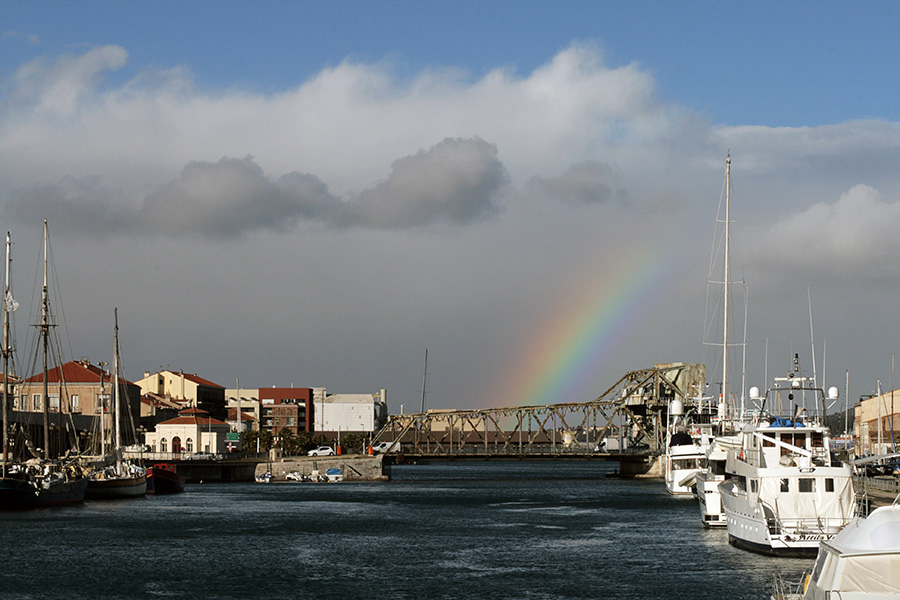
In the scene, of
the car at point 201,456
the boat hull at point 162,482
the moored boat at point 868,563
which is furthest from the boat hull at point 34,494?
the moored boat at point 868,563

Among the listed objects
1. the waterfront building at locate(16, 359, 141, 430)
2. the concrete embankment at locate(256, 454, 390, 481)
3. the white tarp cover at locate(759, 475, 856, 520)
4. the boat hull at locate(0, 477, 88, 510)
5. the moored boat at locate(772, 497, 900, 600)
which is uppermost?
the waterfront building at locate(16, 359, 141, 430)

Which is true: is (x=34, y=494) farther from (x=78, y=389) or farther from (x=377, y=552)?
(x=78, y=389)

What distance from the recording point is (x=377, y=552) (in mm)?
64125

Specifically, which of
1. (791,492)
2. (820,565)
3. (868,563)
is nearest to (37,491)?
(791,492)

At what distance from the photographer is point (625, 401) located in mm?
175875

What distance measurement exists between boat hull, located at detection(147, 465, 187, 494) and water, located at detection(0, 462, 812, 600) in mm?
17422

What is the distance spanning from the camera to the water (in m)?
49.3

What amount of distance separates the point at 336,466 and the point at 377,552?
309ft

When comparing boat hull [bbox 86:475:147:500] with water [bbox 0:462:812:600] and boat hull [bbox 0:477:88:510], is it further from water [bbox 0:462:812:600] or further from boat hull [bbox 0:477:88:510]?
boat hull [bbox 0:477:88:510]

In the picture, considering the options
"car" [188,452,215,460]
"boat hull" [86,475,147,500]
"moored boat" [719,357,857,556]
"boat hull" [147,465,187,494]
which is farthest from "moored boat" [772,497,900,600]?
"car" [188,452,215,460]

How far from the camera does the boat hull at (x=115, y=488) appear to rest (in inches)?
4419

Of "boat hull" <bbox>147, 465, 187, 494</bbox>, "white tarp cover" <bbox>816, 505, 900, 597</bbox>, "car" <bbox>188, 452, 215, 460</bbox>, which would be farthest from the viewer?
"car" <bbox>188, 452, 215, 460</bbox>

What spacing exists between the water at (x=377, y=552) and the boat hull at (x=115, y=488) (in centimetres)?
508

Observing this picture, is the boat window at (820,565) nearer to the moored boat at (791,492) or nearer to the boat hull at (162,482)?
the moored boat at (791,492)
